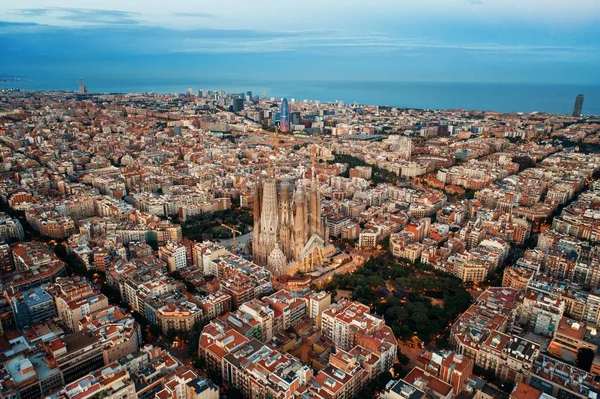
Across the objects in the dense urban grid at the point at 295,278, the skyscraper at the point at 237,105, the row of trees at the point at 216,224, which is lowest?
the row of trees at the point at 216,224

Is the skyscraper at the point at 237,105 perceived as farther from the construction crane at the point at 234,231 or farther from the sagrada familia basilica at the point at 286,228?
the sagrada familia basilica at the point at 286,228

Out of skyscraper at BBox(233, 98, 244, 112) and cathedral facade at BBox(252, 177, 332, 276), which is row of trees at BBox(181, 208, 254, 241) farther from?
skyscraper at BBox(233, 98, 244, 112)

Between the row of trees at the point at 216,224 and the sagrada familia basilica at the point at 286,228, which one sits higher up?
the sagrada familia basilica at the point at 286,228

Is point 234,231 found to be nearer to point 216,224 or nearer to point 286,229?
point 216,224

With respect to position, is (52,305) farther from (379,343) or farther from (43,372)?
(379,343)

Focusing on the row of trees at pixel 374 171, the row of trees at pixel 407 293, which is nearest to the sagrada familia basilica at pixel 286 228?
the row of trees at pixel 407 293

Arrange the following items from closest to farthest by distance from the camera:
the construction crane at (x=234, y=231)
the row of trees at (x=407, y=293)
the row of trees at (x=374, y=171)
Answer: the row of trees at (x=407, y=293) → the construction crane at (x=234, y=231) → the row of trees at (x=374, y=171)
